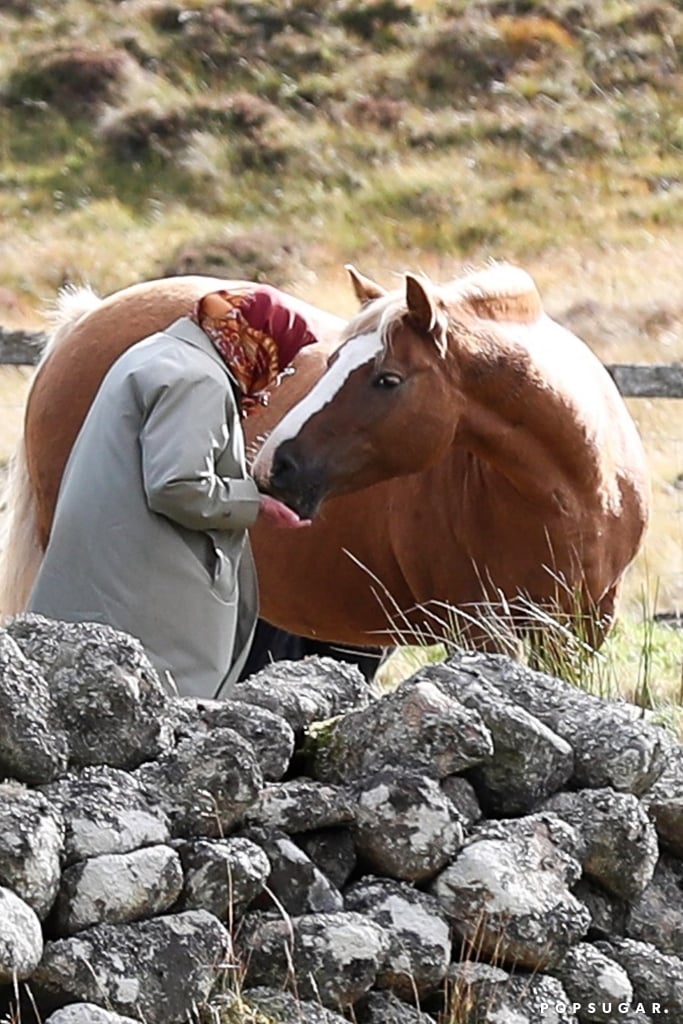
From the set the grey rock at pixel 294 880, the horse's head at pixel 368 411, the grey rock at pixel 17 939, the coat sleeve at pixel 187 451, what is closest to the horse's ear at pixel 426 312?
the horse's head at pixel 368 411

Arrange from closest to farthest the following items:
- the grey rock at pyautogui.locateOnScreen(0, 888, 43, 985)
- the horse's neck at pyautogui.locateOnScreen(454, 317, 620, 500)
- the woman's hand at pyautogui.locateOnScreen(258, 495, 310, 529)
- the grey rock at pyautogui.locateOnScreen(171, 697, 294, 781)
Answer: the grey rock at pyautogui.locateOnScreen(0, 888, 43, 985) → the grey rock at pyautogui.locateOnScreen(171, 697, 294, 781) → the woman's hand at pyautogui.locateOnScreen(258, 495, 310, 529) → the horse's neck at pyautogui.locateOnScreen(454, 317, 620, 500)

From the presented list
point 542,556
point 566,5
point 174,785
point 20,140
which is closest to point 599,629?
point 542,556

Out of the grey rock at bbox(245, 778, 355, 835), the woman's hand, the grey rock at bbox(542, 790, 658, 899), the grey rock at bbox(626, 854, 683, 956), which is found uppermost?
the grey rock at bbox(245, 778, 355, 835)

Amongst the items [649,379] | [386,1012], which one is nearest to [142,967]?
[386,1012]

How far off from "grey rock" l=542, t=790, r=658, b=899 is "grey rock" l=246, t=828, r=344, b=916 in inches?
23.2

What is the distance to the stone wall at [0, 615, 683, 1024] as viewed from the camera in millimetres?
2975

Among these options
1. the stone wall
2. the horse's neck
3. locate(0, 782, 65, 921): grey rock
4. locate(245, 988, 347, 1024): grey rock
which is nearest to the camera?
locate(0, 782, 65, 921): grey rock

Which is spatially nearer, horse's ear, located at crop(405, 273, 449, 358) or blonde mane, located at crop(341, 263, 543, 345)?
horse's ear, located at crop(405, 273, 449, 358)

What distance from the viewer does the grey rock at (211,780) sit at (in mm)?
3219

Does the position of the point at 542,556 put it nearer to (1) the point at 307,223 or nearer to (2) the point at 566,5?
(1) the point at 307,223

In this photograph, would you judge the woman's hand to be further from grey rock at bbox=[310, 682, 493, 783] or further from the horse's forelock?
grey rock at bbox=[310, 682, 493, 783]

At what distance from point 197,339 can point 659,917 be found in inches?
84.3

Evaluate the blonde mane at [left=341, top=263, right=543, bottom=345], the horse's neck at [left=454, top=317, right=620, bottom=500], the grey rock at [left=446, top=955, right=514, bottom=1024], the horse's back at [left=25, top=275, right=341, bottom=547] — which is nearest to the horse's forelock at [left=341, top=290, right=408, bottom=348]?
the blonde mane at [left=341, top=263, right=543, bottom=345]

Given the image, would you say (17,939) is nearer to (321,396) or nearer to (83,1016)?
(83,1016)
